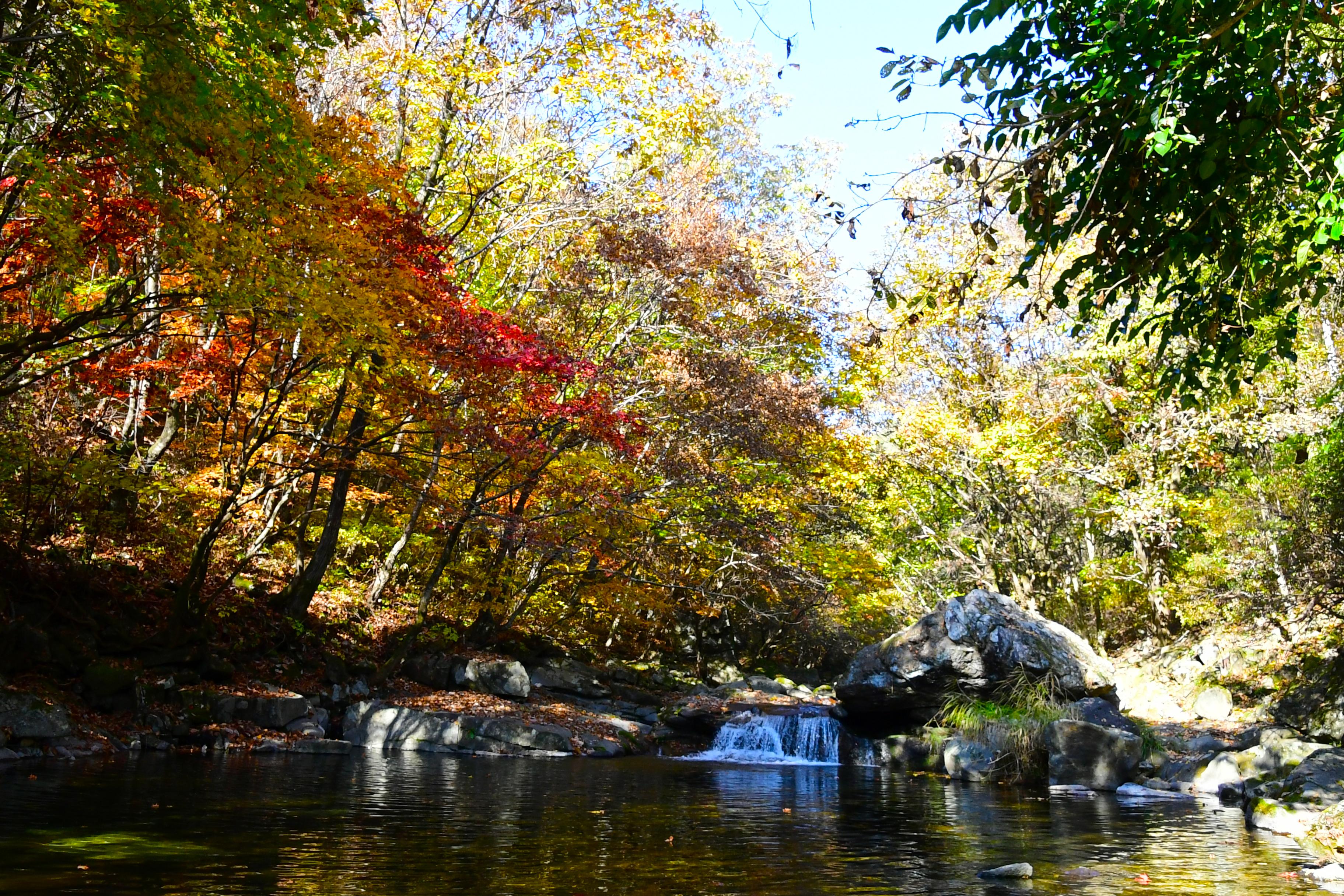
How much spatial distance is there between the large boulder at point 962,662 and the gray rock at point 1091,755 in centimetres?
305

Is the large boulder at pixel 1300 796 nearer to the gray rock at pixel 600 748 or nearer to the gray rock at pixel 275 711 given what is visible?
the gray rock at pixel 600 748

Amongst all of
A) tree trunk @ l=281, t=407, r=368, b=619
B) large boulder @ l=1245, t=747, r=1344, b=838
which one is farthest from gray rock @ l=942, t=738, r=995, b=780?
tree trunk @ l=281, t=407, r=368, b=619

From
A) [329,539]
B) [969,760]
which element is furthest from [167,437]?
[969,760]

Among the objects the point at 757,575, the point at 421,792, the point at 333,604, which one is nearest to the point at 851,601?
the point at 757,575

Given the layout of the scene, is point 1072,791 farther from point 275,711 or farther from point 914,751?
point 275,711

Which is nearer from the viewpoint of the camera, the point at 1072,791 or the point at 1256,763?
the point at 1256,763

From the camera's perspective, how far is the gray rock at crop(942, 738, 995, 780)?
13172 mm

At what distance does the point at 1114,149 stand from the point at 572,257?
1444 cm

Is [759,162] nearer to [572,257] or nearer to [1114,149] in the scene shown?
[572,257]

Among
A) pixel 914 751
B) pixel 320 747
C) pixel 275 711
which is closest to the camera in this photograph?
pixel 320 747

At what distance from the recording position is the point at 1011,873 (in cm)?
653

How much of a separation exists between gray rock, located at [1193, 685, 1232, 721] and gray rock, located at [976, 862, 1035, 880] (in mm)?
13141

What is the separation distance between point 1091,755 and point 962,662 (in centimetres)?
361

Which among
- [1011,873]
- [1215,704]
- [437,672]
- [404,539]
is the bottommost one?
[1011,873]
